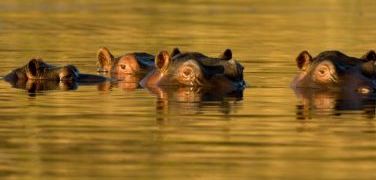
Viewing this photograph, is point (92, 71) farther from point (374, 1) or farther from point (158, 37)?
point (374, 1)

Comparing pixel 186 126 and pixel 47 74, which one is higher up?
pixel 47 74

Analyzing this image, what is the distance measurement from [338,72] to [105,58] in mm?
5540

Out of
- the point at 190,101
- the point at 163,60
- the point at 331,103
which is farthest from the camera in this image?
the point at 163,60

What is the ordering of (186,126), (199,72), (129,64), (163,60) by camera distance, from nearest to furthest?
(186,126) → (199,72) → (163,60) → (129,64)

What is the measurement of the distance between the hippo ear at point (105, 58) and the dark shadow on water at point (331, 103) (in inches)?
181

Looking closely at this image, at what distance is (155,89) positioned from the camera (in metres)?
21.1

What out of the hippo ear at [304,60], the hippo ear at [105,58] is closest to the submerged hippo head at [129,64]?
the hippo ear at [105,58]

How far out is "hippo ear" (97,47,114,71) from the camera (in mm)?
24494

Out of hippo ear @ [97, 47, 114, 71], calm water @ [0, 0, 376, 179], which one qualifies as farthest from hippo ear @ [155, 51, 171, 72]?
hippo ear @ [97, 47, 114, 71]

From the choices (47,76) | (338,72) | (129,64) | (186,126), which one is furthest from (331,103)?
(129,64)

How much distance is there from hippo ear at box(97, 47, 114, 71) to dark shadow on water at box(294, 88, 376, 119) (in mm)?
4593

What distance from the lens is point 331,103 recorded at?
741 inches

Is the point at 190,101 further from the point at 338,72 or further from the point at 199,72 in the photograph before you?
the point at 338,72

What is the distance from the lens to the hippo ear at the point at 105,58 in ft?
80.4
